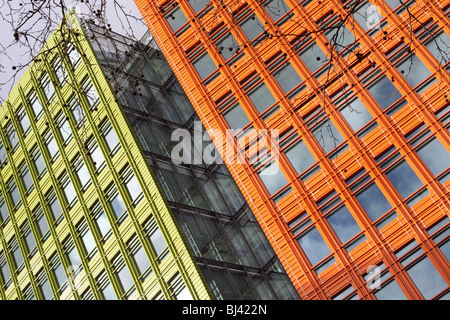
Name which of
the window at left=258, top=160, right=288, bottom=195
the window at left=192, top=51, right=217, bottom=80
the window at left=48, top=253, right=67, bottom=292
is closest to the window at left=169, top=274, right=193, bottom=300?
the window at left=258, top=160, right=288, bottom=195

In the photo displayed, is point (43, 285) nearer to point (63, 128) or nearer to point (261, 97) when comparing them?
point (63, 128)

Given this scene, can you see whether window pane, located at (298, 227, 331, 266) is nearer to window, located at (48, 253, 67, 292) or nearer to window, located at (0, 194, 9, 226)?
window, located at (48, 253, 67, 292)

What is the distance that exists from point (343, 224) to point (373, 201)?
174 cm

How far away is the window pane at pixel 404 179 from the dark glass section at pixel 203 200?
24.0 ft

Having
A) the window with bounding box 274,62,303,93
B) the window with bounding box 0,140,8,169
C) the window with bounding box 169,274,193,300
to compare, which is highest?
the window with bounding box 0,140,8,169

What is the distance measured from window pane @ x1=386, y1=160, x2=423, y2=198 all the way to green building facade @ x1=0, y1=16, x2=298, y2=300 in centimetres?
735

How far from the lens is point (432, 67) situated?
3156 centimetres

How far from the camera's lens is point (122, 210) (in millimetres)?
35000

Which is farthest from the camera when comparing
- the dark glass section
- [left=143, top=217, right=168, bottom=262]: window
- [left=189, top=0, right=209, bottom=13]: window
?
[left=189, top=0, right=209, bottom=13]: window

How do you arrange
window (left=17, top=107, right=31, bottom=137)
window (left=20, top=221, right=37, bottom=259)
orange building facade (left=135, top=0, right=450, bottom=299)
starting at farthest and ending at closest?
window (left=17, top=107, right=31, bottom=137) < window (left=20, top=221, right=37, bottom=259) < orange building facade (left=135, top=0, right=450, bottom=299)

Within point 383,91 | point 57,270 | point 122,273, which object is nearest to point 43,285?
point 57,270

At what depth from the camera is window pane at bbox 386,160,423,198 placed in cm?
3027
